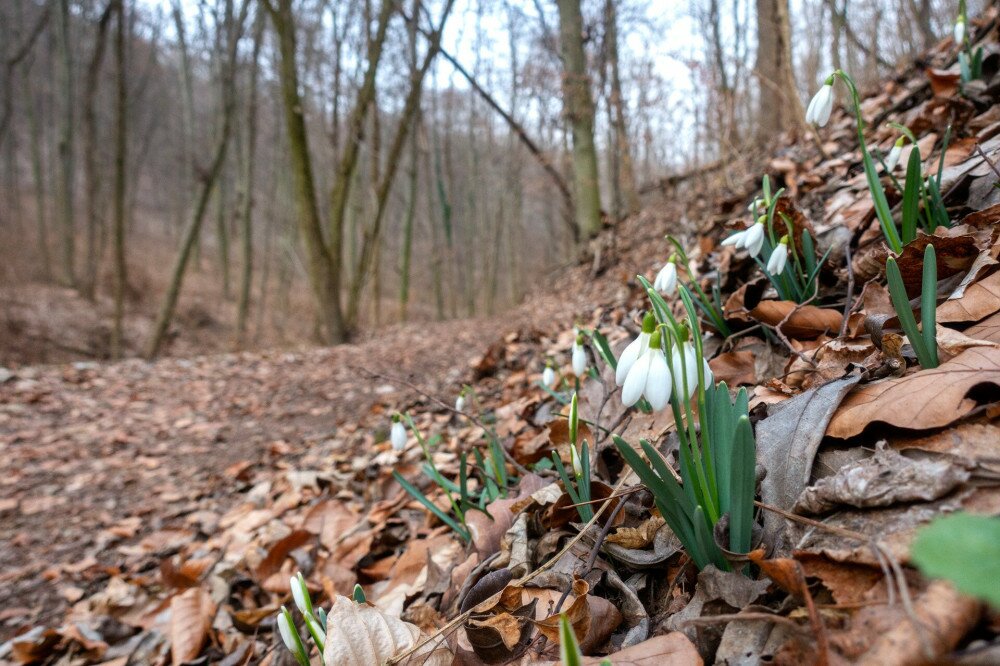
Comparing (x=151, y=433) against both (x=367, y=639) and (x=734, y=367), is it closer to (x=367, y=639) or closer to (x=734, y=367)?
(x=367, y=639)

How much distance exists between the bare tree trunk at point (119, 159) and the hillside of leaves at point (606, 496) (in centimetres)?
439

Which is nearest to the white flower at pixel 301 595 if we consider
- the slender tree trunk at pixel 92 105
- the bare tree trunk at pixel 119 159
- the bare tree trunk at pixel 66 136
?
the bare tree trunk at pixel 119 159

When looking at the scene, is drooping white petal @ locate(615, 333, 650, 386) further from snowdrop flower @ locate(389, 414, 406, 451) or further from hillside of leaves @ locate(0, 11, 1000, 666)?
snowdrop flower @ locate(389, 414, 406, 451)

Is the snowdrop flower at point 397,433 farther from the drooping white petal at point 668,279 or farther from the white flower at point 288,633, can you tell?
the drooping white petal at point 668,279

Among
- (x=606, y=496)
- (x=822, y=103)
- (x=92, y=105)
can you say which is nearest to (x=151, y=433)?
(x=606, y=496)

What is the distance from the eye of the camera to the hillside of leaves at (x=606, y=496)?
71 cm

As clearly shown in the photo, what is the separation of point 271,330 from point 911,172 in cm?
1568

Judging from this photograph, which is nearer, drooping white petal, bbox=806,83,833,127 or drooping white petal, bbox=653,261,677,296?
drooping white petal, bbox=653,261,677,296

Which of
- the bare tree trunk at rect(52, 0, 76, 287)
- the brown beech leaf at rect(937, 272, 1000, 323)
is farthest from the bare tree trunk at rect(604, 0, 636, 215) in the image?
the bare tree trunk at rect(52, 0, 76, 287)

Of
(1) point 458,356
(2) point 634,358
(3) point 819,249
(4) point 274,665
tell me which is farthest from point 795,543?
(1) point 458,356

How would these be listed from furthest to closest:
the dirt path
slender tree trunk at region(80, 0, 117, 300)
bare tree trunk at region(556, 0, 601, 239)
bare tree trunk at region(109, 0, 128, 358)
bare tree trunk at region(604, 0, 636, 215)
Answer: slender tree trunk at region(80, 0, 117, 300)
bare tree trunk at region(109, 0, 128, 358)
bare tree trunk at region(556, 0, 601, 239)
bare tree trunk at region(604, 0, 636, 215)
the dirt path

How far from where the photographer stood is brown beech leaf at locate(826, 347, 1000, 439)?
0.81m

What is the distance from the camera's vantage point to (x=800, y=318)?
1.47 metres

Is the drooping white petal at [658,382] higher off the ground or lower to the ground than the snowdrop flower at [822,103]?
lower
